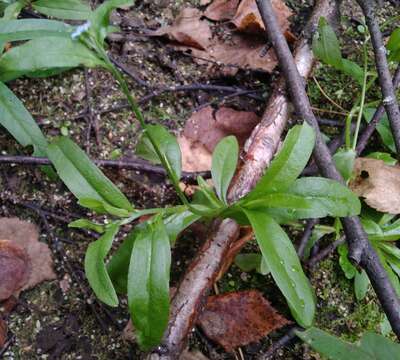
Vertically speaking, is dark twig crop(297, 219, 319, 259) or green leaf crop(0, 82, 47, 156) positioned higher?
green leaf crop(0, 82, 47, 156)

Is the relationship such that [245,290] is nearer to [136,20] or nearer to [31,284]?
[31,284]

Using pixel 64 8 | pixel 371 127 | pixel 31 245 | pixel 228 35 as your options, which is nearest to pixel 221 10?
pixel 228 35

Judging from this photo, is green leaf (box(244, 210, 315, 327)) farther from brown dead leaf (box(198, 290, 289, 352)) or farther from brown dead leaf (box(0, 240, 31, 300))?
brown dead leaf (box(0, 240, 31, 300))

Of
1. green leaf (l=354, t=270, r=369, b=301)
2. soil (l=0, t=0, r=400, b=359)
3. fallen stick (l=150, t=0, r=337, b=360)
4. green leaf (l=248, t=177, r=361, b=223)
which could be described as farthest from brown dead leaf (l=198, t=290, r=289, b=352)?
green leaf (l=248, t=177, r=361, b=223)

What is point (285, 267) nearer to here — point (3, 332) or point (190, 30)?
point (3, 332)

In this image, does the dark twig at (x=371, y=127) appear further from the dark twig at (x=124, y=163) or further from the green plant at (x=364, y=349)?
the green plant at (x=364, y=349)

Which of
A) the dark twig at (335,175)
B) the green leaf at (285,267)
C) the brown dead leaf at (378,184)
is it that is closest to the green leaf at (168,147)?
the green leaf at (285,267)

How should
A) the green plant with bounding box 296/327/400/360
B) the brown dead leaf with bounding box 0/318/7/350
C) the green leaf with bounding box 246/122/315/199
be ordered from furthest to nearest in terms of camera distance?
the brown dead leaf with bounding box 0/318/7/350
the green leaf with bounding box 246/122/315/199
the green plant with bounding box 296/327/400/360
